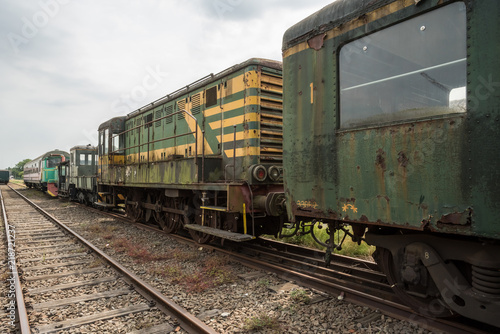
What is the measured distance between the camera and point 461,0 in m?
2.62

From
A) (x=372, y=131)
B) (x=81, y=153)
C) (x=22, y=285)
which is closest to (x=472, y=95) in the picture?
(x=372, y=131)

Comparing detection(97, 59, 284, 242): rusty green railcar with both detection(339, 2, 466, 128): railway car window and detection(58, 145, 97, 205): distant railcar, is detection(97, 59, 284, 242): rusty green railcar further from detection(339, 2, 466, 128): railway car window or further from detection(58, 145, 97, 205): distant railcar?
detection(58, 145, 97, 205): distant railcar

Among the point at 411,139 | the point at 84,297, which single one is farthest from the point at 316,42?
the point at 84,297

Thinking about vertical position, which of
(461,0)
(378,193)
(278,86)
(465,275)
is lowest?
(465,275)

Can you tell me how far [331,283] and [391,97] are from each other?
8.46 ft

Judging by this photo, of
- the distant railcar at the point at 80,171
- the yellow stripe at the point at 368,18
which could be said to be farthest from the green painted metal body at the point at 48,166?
the yellow stripe at the point at 368,18

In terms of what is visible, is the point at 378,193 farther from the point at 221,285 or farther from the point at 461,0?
the point at 221,285

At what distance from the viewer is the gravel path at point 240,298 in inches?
137

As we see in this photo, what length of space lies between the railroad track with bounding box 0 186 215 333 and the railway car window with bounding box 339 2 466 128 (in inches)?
109

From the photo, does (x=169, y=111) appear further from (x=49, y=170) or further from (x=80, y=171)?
(x=49, y=170)

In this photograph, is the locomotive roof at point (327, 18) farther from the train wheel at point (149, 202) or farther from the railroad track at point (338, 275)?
the train wheel at point (149, 202)

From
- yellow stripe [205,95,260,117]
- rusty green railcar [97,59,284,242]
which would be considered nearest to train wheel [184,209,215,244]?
rusty green railcar [97,59,284,242]

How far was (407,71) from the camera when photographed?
3.00 m

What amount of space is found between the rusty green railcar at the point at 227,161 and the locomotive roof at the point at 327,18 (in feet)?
7.79
